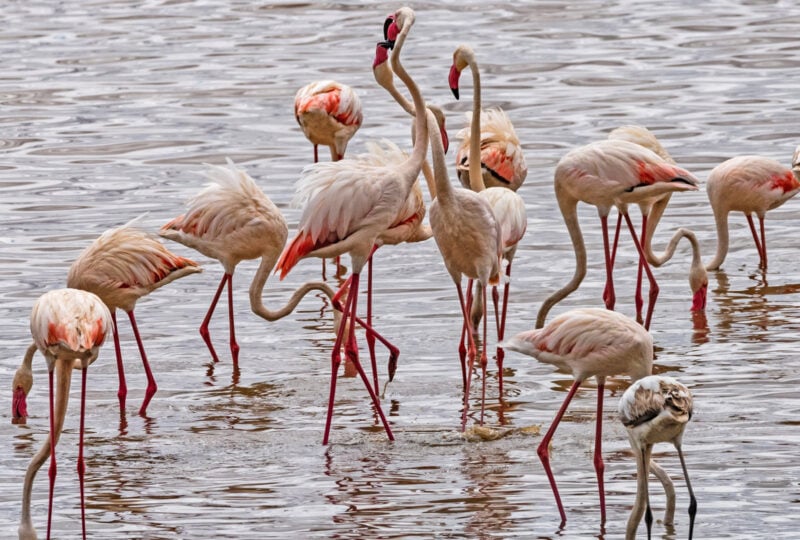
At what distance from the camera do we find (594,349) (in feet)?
21.5

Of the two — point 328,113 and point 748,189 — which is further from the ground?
point 328,113

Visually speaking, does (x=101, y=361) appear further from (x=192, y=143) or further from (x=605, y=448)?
(x=192, y=143)

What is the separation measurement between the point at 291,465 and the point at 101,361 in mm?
2248

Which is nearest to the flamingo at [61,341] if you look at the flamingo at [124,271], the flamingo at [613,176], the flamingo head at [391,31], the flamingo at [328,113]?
the flamingo at [124,271]

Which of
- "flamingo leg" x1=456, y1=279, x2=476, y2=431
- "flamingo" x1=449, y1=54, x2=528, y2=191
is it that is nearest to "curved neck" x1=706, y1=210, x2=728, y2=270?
"flamingo" x1=449, y1=54, x2=528, y2=191

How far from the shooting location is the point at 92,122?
50.7ft

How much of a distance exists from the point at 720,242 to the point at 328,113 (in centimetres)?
251

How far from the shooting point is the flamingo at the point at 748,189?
34.6ft

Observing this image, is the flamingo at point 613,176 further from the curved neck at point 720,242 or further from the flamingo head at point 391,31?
the curved neck at point 720,242

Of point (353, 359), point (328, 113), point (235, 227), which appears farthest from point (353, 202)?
point (328, 113)

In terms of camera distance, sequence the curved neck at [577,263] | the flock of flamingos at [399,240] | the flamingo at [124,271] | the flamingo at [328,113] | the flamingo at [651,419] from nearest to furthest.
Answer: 1. the flamingo at [651,419]
2. the flock of flamingos at [399,240]
3. the flamingo at [124,271]
4. the curved neck at [577,263]
5. the flamingo at [328,113]

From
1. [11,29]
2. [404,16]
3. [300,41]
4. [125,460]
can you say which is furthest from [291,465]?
[11,29]

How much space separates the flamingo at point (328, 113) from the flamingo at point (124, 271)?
9.66 feet

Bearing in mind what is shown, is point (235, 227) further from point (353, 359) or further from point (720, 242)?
point (720, 242)
